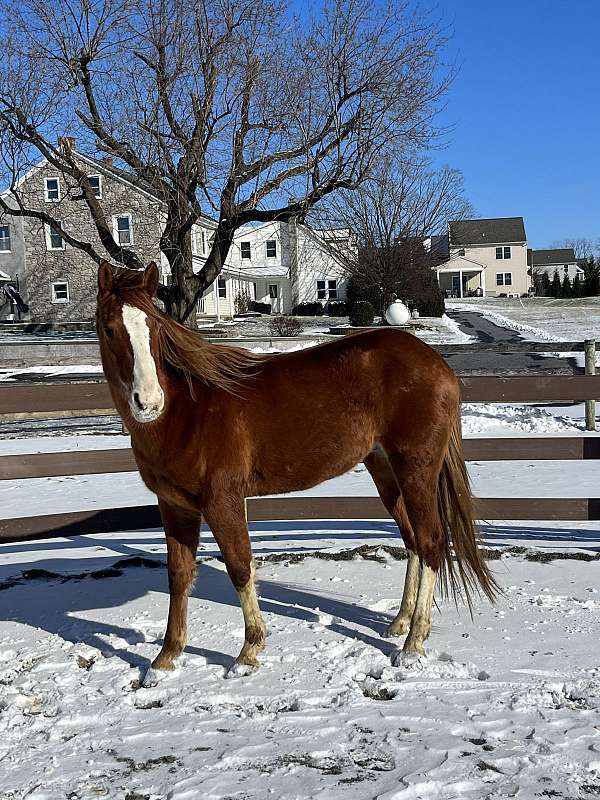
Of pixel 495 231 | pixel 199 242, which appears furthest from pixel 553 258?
pixel 199 242

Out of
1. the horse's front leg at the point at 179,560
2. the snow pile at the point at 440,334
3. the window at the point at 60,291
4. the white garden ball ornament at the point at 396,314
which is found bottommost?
the horse's front leg at the point at 179,560

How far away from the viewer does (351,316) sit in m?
35.4

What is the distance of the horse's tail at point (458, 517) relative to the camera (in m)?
3.77

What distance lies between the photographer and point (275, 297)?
156 ft

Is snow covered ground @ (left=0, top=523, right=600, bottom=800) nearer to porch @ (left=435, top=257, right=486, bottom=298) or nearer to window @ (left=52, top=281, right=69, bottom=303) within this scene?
window @ (left=52, top=281, right=69, bottom=303)

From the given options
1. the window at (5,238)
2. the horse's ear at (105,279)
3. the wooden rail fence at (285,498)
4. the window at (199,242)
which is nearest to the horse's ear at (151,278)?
the horse's ear at (105,279)

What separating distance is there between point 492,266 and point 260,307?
3467 cm

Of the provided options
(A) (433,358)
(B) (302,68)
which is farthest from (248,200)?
(A) (433,358)

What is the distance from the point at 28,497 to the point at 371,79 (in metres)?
14.4

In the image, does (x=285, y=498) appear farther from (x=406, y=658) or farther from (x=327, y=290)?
(x=327, y=290)

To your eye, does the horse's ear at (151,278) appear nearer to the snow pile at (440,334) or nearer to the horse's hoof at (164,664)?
the horse's hoof at (164,664)

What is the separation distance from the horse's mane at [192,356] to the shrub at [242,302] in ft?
137

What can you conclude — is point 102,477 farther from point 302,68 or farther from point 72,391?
point 302,68

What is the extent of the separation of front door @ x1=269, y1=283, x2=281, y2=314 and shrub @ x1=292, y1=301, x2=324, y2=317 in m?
1.65
